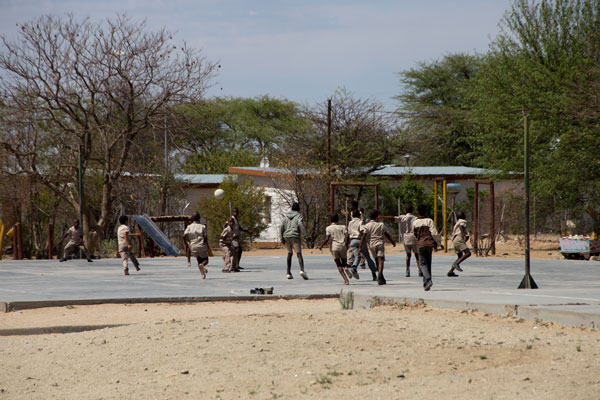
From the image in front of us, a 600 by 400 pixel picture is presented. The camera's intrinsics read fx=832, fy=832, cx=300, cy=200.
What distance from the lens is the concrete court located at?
1040 cm

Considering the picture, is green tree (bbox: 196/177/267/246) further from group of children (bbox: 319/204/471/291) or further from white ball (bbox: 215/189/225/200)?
group of children (bbox: 319/204/471/291)

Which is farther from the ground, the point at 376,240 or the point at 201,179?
the point at 201,179

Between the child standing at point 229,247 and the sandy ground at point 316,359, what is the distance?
34.2ft

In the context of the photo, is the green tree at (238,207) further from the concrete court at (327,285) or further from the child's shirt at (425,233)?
the child's shirt at (425,233)

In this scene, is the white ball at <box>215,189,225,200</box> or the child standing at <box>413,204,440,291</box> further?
the white ball at <box>215,189,225,200</box>

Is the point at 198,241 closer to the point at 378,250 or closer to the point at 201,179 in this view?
the point at 378,250

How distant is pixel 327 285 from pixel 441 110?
4281 centimetres

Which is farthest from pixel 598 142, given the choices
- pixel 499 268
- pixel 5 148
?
pixel 5 148

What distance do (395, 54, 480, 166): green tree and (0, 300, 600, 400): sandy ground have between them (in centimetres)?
4142

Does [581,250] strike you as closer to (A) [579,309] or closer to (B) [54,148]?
(A) [579,309]

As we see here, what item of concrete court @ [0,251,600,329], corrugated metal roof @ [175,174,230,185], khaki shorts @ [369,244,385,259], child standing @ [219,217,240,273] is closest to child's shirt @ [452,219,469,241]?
concrete court @ [0,251,600,329]

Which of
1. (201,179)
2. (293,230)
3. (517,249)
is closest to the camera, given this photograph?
(293,230)

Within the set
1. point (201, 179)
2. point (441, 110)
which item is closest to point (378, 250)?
point (201, 179)

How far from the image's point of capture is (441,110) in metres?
57.5
